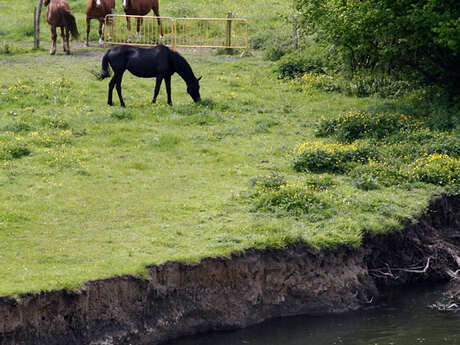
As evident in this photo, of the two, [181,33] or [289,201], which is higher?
[181,33]

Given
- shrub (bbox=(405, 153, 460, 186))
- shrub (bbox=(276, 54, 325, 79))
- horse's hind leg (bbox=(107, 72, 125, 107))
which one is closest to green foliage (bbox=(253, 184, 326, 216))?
shrub (bbox=(405, 153, 460, 186))

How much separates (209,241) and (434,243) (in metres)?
4.98

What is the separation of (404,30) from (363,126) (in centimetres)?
354

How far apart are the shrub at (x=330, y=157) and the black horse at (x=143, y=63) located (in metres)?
6.07

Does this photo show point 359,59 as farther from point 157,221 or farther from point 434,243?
point 157,221

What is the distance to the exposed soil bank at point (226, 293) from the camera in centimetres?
1107

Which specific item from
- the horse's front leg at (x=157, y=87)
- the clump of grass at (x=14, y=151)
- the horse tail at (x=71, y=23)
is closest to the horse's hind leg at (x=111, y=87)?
the horse's front leg at (x=157, y=87)

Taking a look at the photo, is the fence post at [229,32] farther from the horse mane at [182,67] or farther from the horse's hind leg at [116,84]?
the horse's hind leg at [116,84]

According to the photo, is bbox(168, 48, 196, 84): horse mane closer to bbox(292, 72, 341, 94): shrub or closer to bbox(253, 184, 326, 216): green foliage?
bbox(292, 72, 341, 94): shrub

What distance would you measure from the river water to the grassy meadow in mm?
1428

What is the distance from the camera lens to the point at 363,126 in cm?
1986

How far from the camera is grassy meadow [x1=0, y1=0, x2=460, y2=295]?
13.1 meters

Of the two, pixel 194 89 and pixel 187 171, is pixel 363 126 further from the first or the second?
pixel 194 89

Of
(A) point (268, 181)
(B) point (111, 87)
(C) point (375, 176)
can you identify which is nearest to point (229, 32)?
(B) point (111, 87)
